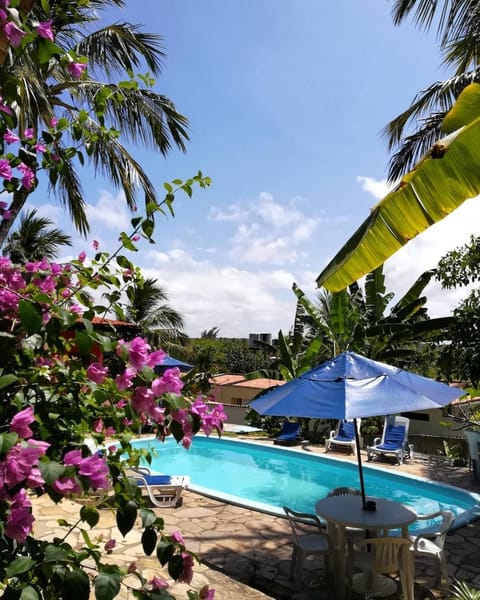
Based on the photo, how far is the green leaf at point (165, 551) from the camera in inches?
58.8

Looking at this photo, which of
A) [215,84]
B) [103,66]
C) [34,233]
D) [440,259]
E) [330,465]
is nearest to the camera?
[440,259]

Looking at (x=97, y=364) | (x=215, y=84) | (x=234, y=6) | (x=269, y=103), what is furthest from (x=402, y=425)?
(x=97, y=364)

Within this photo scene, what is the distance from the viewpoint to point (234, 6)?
22.9 ft

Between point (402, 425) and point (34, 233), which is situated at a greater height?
point (34, 233)

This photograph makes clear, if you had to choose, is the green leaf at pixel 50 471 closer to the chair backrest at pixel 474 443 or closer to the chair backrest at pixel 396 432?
the chair backrest at pixel 474 443

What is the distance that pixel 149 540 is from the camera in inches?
57.5

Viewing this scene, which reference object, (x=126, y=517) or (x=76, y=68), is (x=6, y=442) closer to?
(x=126, y=517)

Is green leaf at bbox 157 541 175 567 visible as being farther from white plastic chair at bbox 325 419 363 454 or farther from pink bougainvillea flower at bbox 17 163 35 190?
white plastic chair at bbox 325 419 363 454

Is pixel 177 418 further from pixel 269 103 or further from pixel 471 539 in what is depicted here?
pixel 269 103

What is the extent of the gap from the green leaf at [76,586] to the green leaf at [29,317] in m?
0.65

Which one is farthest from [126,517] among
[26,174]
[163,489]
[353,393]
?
[163,489]

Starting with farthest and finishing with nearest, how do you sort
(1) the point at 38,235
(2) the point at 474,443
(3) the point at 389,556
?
1. (1) the point at 38,235
2. (2) the point at 474,443
3. (3) the point at 389,556

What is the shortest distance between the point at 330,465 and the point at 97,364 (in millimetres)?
12609

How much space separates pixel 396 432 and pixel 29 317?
540 inches
